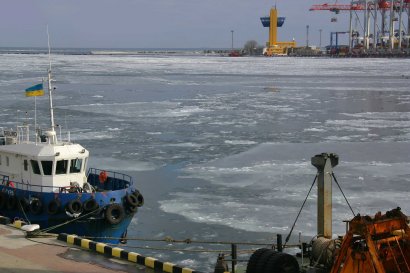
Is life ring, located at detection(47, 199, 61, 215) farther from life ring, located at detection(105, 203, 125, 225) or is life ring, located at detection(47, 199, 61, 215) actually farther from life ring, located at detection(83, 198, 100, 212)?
life ring, located at detection(105, 203, 125, 225)

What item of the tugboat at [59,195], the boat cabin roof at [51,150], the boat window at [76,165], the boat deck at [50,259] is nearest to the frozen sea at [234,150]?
the tugboat at [59,195]

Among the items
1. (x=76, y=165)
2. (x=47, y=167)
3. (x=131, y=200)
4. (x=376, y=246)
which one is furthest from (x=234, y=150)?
(x=376, y=246)

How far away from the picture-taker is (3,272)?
419 inches

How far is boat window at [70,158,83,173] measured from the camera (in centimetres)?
1648

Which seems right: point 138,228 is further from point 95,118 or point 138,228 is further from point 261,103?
point 261,103

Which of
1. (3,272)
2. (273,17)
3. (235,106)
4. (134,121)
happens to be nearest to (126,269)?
(3,272)

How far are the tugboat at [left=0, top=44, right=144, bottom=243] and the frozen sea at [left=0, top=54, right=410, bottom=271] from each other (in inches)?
31.2

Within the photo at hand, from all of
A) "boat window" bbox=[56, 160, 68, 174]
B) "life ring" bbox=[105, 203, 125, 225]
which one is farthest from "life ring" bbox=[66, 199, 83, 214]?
"boat window" bbox=[56, 160, 68, 174]

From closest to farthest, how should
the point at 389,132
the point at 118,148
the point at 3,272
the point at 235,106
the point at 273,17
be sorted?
the point at 3,272 → the point at 118,148 → the point at 389,132 → the point at 235,106 → the point at 273,17

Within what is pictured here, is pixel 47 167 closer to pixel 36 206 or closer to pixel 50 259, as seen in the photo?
pixel 36 206

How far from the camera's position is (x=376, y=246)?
8.36m

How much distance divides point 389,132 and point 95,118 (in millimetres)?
16820

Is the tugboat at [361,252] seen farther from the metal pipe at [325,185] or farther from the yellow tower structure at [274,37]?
the yellow tower structure at [274,37]

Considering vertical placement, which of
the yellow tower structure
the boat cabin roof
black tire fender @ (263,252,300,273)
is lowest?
black tire fender @ (263,252,300,273)
